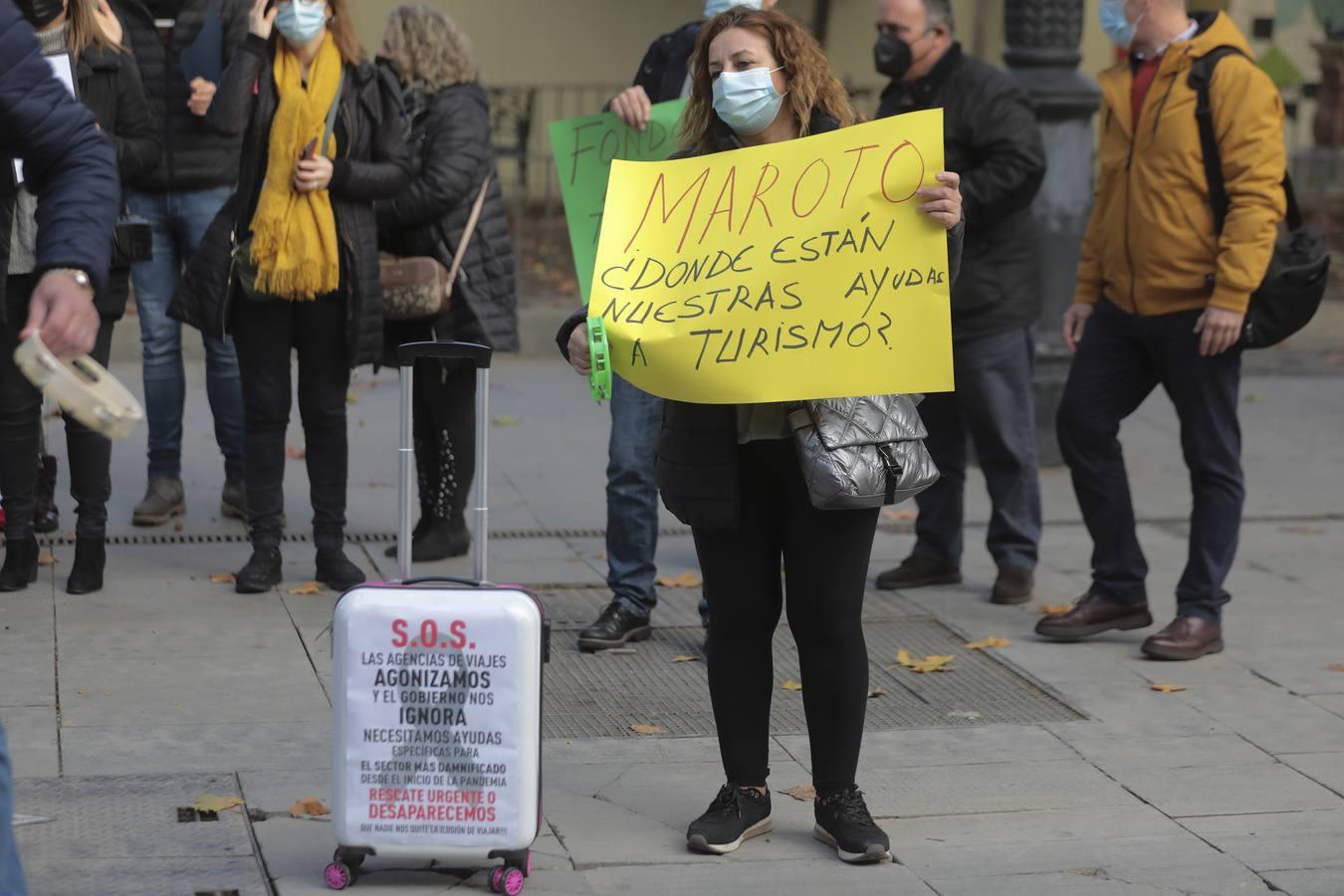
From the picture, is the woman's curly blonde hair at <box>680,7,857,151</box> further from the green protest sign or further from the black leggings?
the black leggings

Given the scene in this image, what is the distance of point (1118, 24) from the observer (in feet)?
20.4

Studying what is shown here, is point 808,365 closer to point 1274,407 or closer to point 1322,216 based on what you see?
point 1274,407

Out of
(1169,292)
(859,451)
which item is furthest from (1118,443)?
(859,451)

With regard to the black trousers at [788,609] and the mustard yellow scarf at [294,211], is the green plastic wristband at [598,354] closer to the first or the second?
the black trousers at [788,609]

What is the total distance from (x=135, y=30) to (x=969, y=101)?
3159mm

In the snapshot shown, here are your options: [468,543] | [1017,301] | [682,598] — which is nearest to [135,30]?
[468,543]

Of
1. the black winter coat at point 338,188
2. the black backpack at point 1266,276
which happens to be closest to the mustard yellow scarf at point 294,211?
the black winter coat at point 338,188

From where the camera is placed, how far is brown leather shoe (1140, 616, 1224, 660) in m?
6.13

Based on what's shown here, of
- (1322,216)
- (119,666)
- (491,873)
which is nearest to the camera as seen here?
(491,873)

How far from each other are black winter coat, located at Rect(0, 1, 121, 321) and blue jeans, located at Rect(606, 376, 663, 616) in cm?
285

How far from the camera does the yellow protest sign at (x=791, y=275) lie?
4254mm

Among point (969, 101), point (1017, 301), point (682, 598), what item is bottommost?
point (682, 598)

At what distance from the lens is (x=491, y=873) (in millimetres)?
4113

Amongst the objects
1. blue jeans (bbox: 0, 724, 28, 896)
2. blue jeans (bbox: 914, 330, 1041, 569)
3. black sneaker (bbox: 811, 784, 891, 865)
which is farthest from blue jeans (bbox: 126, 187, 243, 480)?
blue jeans (bbox: 0, 724, 28, 896)
